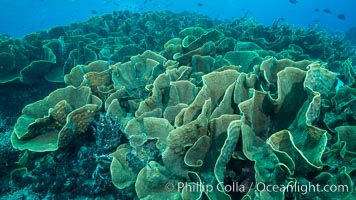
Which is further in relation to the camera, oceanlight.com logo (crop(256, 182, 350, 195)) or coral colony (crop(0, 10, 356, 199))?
coral colony (crop(0, 10, 356, 199))

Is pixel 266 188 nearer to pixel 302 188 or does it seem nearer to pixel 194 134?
pixel 302 188

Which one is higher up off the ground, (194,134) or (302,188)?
(194,134)

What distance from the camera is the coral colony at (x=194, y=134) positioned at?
2.08 metres

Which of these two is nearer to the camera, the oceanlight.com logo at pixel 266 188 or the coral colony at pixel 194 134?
the oceanlight.com logo at pixel 266 188

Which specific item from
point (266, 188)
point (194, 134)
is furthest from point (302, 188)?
point (194, 134)

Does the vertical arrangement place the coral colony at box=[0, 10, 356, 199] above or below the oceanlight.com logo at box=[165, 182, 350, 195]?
above

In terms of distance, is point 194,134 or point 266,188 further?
point 194,134

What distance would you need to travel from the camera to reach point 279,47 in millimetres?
6688

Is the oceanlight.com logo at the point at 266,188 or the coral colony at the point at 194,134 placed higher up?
the coral colony at the point at 194,134

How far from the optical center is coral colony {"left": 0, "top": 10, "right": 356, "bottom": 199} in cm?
208

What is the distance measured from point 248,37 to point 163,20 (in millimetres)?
3806

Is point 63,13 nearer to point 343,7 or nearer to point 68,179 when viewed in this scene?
point 68,179

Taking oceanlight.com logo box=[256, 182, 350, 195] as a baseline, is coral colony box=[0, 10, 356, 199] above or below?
above

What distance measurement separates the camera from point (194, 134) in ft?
7.66
